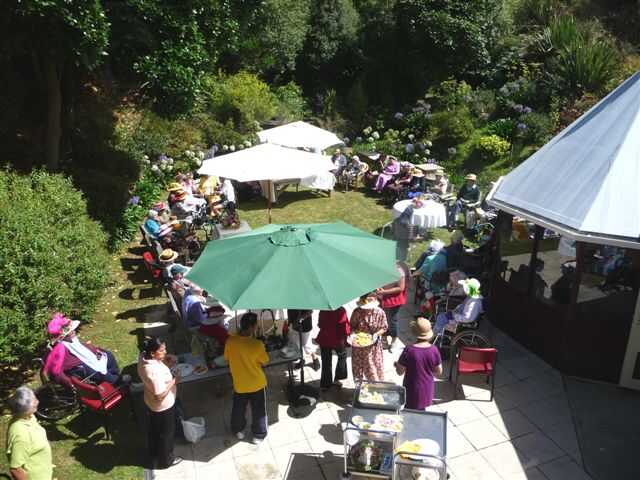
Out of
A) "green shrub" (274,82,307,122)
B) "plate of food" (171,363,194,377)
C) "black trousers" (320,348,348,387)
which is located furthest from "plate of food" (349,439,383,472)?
"green shrub" (274,82,307,122)

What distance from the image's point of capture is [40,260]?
7461 millimetres

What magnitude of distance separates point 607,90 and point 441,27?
699 cm

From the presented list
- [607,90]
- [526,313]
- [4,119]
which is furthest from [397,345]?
[607,90]

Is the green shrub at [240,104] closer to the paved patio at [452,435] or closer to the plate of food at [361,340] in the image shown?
the paved patio at [452,435]

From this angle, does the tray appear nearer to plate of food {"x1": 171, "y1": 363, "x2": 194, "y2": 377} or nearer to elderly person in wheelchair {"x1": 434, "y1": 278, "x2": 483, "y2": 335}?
elderly person in wheelchair {"x1": 434, "y1": 278, "x2": 483, "y2": 335}

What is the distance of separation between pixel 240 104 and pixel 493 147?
916cm

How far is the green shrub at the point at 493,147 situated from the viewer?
56.4ft

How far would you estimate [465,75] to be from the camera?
73.5ft

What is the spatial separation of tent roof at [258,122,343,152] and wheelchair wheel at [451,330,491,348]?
791 centimetres

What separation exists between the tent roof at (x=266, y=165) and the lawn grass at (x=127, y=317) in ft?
8.78

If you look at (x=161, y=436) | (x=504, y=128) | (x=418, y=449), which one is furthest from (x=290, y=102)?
(x=418, y=449)

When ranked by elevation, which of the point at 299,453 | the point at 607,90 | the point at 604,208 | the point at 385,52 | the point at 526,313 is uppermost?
the point at 385,52

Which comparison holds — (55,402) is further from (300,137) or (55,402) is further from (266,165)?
(300,137)

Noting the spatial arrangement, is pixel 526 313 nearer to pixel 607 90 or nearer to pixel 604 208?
pixel 604 208
